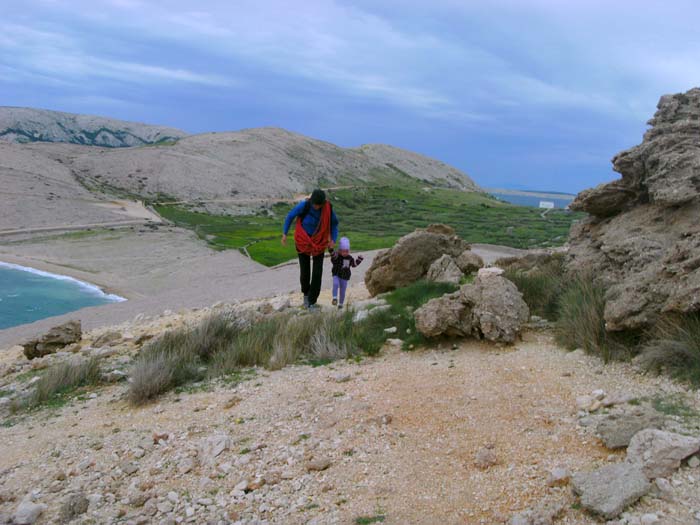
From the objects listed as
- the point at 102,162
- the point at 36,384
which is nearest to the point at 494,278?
the point at 36,384

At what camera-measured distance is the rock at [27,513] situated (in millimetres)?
4395

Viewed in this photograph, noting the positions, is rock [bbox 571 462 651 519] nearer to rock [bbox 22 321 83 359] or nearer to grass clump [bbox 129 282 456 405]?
grass clump [bbox 129 282 456 405]

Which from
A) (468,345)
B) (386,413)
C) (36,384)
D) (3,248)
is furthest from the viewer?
(3,248)

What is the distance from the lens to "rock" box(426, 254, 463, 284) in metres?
10.8

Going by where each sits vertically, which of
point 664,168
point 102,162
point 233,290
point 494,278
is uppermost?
point 102,162

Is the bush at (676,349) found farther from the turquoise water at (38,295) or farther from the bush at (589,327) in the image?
the turquoise water at (38,295)

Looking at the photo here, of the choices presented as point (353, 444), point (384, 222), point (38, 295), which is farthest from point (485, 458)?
point (384, 222)

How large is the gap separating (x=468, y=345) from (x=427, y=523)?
11.6 feet

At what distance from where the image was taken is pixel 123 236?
115 ft

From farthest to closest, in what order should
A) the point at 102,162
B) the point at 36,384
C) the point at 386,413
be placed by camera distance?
the point at 102,162
the point at 36,384
the point at 386,413

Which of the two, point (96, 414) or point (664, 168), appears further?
point (664, 168)

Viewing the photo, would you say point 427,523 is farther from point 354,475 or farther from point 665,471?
point 665,471

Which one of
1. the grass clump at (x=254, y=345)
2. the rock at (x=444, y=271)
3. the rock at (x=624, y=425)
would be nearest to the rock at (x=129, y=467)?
the grass clump at (x=254, y=345)

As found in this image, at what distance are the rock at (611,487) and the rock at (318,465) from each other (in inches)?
71.3
